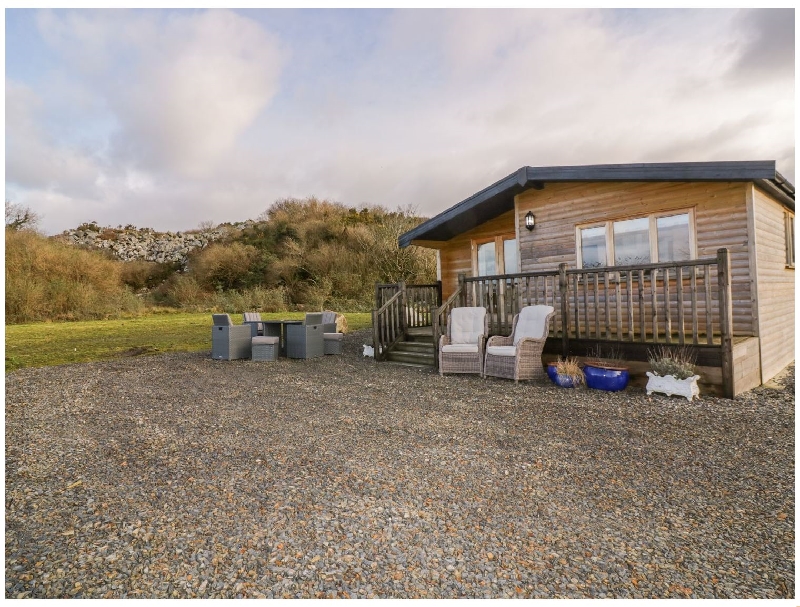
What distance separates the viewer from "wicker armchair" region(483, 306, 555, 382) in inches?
255

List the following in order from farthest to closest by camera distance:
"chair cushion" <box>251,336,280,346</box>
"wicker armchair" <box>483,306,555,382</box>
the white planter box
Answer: "chair cushion" <box>251,336,280,346</box>
"wicker armchair" <box>483,306,555,382</box>
the white planter box

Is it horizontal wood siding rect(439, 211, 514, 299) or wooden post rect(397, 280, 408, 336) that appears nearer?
wooden post rect(397, 280, 408, 336)

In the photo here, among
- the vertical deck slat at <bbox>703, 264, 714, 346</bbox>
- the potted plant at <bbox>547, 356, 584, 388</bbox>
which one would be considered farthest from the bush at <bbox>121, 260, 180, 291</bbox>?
the vertical deck slat at <bbox>703, 264, 714, 346</bbox>

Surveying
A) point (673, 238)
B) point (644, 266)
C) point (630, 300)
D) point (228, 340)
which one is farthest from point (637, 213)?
point (228, 340)

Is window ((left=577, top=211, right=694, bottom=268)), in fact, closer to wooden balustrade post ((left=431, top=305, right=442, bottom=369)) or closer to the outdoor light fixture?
the outdoor light fixture

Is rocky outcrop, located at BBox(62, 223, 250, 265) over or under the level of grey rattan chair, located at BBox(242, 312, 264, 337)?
over

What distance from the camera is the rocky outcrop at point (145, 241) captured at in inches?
1266

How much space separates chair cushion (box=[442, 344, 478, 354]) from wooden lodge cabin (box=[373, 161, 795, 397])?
28.5 inches

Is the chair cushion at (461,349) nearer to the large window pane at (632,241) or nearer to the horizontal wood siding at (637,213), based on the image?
the horizontal wood siding at (637,213)

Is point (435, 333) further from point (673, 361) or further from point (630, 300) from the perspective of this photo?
point (673, 361)

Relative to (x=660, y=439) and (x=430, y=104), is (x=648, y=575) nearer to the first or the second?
(x=660, y=439)

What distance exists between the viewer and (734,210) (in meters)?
6.40

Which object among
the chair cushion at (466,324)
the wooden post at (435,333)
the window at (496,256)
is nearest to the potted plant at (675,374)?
the chair cushion at (466,324)

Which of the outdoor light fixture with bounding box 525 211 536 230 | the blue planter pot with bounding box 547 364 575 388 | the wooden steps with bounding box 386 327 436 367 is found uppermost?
the outdoor light fixture with bounding box 525 211 536 230
